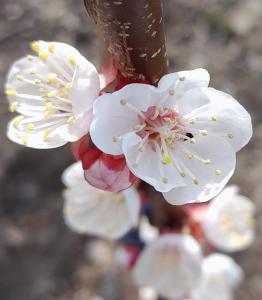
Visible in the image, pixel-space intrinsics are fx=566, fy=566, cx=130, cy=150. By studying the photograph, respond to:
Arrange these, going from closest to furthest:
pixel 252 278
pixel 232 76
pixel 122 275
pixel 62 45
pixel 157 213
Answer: pixel 62 45 < pixel 157 213 < pixel 122 275 < pixel 252 278 < pixel 232 76

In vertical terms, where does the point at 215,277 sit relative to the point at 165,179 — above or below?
below

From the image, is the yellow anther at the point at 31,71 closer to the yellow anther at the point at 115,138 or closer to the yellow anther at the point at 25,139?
the yellow anther at the point at 25,139

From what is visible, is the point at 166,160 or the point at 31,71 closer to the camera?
the point at 166,160

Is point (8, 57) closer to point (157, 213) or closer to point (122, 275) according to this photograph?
point (122, 275)

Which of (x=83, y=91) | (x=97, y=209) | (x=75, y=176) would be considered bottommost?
(x=97, y=209)

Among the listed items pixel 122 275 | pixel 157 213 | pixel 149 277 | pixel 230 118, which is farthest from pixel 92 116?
pixel 122 275

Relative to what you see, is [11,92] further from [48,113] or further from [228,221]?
[228,221]

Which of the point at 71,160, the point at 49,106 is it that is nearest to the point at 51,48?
the point at 49,106
